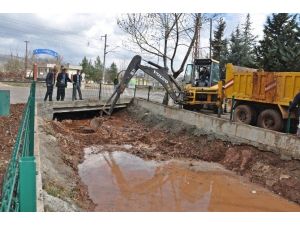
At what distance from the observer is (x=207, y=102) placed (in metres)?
17.9

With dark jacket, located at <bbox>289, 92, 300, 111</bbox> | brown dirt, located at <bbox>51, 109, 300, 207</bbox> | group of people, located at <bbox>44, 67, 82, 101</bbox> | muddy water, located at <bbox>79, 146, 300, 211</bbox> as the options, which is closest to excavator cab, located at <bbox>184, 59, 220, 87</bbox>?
brown dirt, located at <bbox>51, 109, 300, 207</bbox>

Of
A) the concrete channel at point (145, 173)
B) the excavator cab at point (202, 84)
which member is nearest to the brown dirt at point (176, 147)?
the concrete channel at point (145, 173)

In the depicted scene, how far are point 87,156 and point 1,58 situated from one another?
8036cm

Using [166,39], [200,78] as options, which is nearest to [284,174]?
[200,78]

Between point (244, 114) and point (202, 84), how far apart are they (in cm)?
523

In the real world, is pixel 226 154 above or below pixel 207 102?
below

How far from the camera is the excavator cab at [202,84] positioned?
17797mm

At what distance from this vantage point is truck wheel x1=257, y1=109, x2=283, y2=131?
12.0 m

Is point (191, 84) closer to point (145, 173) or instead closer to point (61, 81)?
point (61, 81)

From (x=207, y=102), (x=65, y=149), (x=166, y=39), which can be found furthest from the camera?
(x=166, y=39)

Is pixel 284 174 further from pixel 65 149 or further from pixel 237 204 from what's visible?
pixel 65 149

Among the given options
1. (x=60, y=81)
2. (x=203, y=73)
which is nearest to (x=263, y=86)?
(x=203, y=73)

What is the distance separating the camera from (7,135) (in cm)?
877

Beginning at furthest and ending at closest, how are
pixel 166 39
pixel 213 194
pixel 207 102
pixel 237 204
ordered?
1. pixel 166 39
2. pixel 207 102
3. pixel 213 194
4. pixel 237 204
